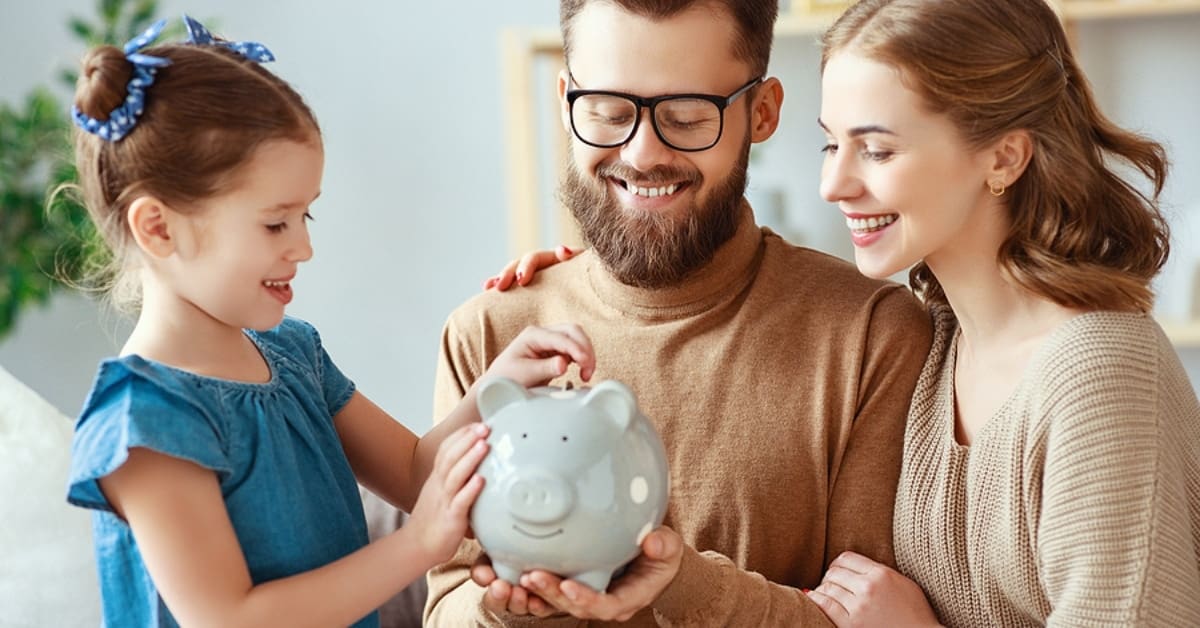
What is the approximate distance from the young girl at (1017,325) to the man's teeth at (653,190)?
0.24 meters

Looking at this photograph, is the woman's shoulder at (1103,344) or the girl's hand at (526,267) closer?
the woman's shoulder at (1103,344)

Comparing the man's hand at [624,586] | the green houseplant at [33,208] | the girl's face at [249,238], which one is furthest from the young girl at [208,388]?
the green houseplant at [33,208]

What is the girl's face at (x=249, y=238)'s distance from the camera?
53.2 inches

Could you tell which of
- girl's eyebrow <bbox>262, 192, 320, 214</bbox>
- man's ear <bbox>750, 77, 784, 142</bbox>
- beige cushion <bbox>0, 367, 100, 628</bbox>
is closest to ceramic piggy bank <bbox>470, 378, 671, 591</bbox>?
girl's eyebrow <bbox>262, 192, 320, 214</bbox>

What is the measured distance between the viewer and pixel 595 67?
175cm

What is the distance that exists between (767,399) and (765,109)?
0.42 metres

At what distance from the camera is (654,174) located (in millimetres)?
1771

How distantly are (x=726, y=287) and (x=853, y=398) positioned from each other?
0.24 metres

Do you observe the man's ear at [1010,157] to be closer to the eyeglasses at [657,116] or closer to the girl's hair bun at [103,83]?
the eyeglasses at [657,116]

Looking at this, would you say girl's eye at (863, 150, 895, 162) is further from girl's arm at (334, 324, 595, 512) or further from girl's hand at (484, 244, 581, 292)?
girl's hand at (484, 244, 581, 292)

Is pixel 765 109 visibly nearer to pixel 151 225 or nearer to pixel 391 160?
pixel 151 225

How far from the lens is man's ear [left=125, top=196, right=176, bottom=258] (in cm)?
133

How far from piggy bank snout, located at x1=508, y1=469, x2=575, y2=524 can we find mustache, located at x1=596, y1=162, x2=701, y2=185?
0.59 metres

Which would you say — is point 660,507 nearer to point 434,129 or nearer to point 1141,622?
point 1141,622
